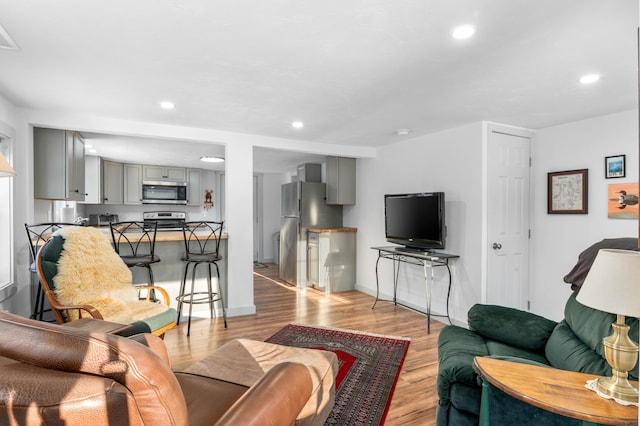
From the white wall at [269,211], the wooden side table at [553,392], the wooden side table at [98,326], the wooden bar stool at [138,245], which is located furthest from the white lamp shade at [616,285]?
the white wall at [269,211]

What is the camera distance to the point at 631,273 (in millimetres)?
1221

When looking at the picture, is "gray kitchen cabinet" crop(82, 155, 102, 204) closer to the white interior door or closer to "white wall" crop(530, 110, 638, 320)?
the white interior door

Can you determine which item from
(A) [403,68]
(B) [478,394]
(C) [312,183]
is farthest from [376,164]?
(B) [478,394]

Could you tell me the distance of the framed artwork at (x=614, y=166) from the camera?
323 cm

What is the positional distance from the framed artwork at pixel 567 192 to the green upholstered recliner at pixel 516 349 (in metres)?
1.72

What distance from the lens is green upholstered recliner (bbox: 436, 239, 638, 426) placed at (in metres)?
1.50

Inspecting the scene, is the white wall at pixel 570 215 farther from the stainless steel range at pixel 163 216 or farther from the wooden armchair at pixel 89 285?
the stainless steel range at pixel 163 216

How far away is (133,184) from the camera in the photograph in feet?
21.9

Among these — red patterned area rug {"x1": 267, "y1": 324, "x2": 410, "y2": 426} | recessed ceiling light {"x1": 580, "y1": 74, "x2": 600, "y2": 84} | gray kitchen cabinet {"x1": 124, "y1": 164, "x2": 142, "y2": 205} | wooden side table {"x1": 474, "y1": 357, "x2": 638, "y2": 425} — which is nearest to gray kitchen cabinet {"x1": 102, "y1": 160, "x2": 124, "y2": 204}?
gray kitchen cabinet {"x1": 124, "y1": 164, "x2": 142, "y2": 205}

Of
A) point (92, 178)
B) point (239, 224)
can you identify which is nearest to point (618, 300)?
point (239, 224)

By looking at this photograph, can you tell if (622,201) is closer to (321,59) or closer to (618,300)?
(618,300)

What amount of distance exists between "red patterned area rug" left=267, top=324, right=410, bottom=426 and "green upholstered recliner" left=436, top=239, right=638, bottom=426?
536 millimetres

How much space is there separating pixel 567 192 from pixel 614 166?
46 centimetres

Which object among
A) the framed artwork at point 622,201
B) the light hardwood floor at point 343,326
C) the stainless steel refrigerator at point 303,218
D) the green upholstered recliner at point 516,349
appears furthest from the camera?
the stainless steel refrigerator at point 303,218
